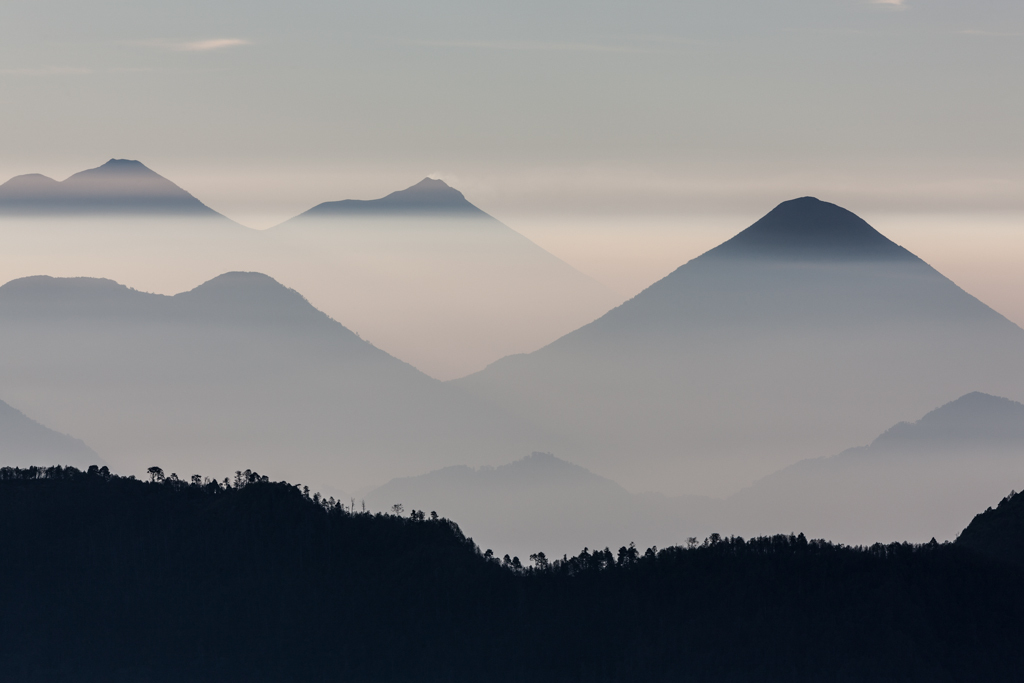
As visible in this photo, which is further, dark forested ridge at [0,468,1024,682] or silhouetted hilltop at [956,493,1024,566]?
silhouetted hilltop at [956,493,1024,566]

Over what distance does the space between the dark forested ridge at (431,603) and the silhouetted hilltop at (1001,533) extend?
66.4 inches

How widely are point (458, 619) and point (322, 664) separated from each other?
59.6 feet

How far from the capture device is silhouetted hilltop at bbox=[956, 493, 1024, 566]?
153 m

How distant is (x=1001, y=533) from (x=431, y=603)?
81.1 meters

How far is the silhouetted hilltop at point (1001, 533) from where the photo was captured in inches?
6029

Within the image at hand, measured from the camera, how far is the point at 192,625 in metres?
144

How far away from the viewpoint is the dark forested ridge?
5384 inches

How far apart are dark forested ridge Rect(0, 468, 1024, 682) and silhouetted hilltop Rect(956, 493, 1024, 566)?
1687mm

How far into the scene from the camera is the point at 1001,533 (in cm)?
15988


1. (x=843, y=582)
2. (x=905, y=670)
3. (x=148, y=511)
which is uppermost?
(x=148, y=511)

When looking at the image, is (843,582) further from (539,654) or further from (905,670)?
(539,654)

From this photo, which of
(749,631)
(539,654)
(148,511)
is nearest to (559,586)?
(539,654)

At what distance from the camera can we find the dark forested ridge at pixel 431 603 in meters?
137

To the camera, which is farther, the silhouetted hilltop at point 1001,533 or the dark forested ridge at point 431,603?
the silhouetted hilltop at point 1001,533
